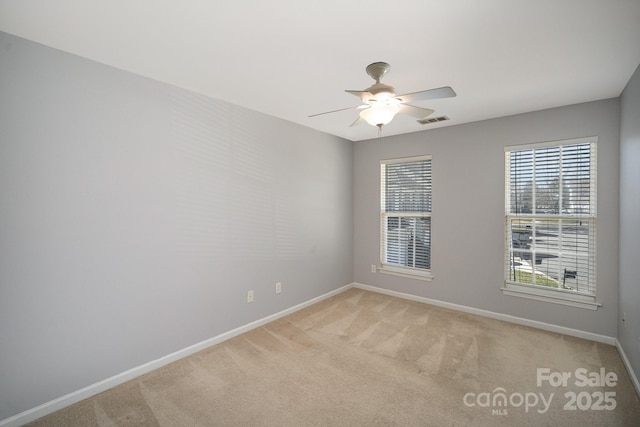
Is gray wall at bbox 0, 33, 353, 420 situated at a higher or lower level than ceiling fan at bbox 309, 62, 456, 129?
lower

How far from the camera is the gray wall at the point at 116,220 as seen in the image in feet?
6.14

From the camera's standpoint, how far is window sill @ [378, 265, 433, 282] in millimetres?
4176

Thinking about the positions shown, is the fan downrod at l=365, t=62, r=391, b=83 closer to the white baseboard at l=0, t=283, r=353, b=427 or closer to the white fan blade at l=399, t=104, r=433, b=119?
the white fan blade at l=399, t=104, r=433, b=119

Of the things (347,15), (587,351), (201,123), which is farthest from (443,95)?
(587,351)

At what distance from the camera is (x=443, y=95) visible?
1835 millimetres

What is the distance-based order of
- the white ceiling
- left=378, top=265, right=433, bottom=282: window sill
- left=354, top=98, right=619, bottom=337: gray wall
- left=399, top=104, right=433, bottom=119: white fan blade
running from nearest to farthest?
the white ceiling, left=399, top=104, right=433, bottom=119: white fan blade, left=354, top=98, right=619, bottom=337: gray wall, left=378, top=265, right=433, bottom=282: window sill

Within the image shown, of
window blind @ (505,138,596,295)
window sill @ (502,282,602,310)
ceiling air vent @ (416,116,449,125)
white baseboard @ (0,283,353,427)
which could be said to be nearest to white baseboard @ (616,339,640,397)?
window sill @ (502,282,602,310)

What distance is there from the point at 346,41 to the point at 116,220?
2.12 meters

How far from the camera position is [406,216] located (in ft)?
14.5

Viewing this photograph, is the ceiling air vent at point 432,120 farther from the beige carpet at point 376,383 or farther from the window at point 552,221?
the beige carpet at point 376,383

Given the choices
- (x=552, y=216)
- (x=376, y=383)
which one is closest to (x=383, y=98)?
(x=376, y=383)

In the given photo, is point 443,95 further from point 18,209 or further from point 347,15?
point 18,209

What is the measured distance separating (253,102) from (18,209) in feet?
6.63

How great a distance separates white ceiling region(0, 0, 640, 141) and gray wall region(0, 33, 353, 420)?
0.91 feet
